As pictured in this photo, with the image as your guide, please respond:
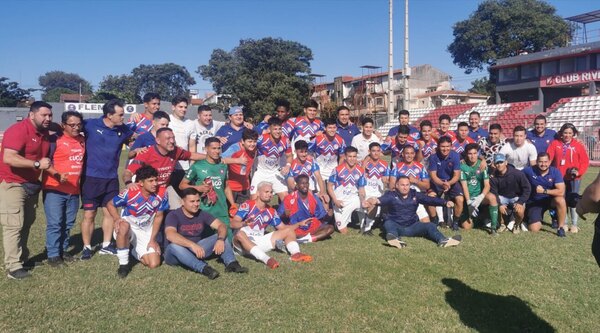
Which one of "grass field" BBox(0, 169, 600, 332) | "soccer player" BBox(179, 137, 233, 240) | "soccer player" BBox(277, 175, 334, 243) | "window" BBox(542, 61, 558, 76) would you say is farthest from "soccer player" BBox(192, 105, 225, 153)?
"window" BBox(542, 61, 558, 76)

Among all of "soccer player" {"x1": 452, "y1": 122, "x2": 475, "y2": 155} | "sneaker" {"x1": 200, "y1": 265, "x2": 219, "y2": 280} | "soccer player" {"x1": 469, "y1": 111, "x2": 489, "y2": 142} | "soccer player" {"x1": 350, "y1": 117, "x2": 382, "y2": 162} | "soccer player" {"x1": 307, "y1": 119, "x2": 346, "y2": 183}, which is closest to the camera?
"sneaker" {"x1": 200, "y1": 265, "x2": 219, "y2": 280}

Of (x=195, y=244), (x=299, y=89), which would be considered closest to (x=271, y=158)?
(x=195, y=244)

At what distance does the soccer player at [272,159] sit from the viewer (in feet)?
27.6

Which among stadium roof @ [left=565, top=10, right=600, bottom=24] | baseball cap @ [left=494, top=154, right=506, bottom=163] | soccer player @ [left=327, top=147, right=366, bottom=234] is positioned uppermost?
stadium roof @ [left=565, top=10, right=600, bottom=24]

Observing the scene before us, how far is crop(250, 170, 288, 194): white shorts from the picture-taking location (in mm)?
8453

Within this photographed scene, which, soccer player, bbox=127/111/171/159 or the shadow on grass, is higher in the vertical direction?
soccer player, bbox=127/111/171/159

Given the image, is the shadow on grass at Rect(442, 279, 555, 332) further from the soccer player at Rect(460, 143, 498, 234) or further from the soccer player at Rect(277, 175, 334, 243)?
the soccer player at Rect(460, 143, 498, 234)

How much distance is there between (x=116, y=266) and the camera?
6.06m

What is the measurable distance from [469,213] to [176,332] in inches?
243

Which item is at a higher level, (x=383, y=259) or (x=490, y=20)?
(x=490, y=20)

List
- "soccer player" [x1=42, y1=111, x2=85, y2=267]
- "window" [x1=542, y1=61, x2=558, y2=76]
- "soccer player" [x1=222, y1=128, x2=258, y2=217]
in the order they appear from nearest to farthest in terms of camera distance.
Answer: "soccer player" [x1=42, y1=111, x2=85, y2=267]
"soccer player" [x1=222, y1=128, x2=258, y2=217]
"window" [x1=542, y1=61, x2=558, y2=76]

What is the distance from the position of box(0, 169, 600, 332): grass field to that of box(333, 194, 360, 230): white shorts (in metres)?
1.54

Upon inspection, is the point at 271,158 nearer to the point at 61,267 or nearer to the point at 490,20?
the point at 61,267

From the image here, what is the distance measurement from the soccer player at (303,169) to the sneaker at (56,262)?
3734mm
